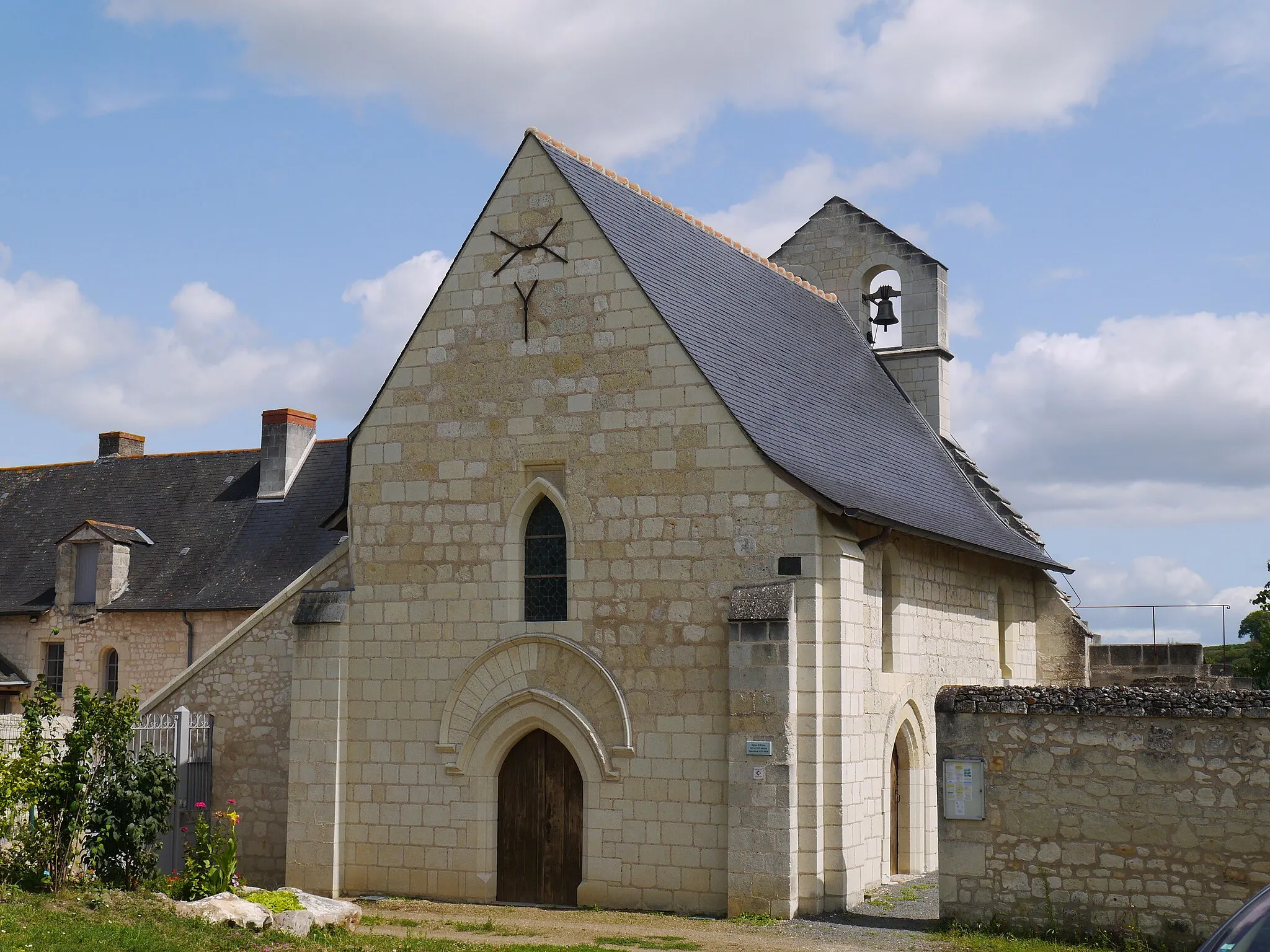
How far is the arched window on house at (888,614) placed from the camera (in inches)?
612

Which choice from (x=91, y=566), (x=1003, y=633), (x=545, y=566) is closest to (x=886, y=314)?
(x=1003, y=633)

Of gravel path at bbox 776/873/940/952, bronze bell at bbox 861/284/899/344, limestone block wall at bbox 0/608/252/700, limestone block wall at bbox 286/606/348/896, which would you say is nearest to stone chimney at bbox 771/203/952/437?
bronze bell at bbox 861/284/899/344

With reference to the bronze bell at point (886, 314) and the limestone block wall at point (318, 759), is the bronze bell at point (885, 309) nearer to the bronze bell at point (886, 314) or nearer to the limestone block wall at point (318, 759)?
the bronze bell at point (886, 314)

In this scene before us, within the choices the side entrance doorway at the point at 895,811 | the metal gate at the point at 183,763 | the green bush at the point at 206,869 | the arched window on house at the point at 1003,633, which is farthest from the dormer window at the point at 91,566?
the side entrance doorway at the point at 895,811

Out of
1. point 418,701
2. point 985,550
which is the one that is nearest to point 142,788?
point 418,701

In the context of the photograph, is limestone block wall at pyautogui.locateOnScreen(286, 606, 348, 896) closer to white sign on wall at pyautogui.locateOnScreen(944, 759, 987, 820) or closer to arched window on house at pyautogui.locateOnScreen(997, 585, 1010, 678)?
white sign on wall at pyautogui.locateOnScreen(944, 759, 987, 820)

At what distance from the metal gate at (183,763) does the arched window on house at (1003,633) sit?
35.3ft

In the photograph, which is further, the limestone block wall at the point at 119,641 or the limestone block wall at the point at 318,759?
the limestone block wall at the point at 119,641

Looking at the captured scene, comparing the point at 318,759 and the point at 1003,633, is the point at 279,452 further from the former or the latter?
the point at 1003,633

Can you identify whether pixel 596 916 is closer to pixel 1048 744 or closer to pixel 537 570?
pixel 537 570

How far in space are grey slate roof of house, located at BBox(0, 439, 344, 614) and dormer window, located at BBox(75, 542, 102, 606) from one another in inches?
29.2

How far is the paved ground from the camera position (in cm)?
1209

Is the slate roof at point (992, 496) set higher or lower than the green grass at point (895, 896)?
higher

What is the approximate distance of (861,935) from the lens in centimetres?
1247
